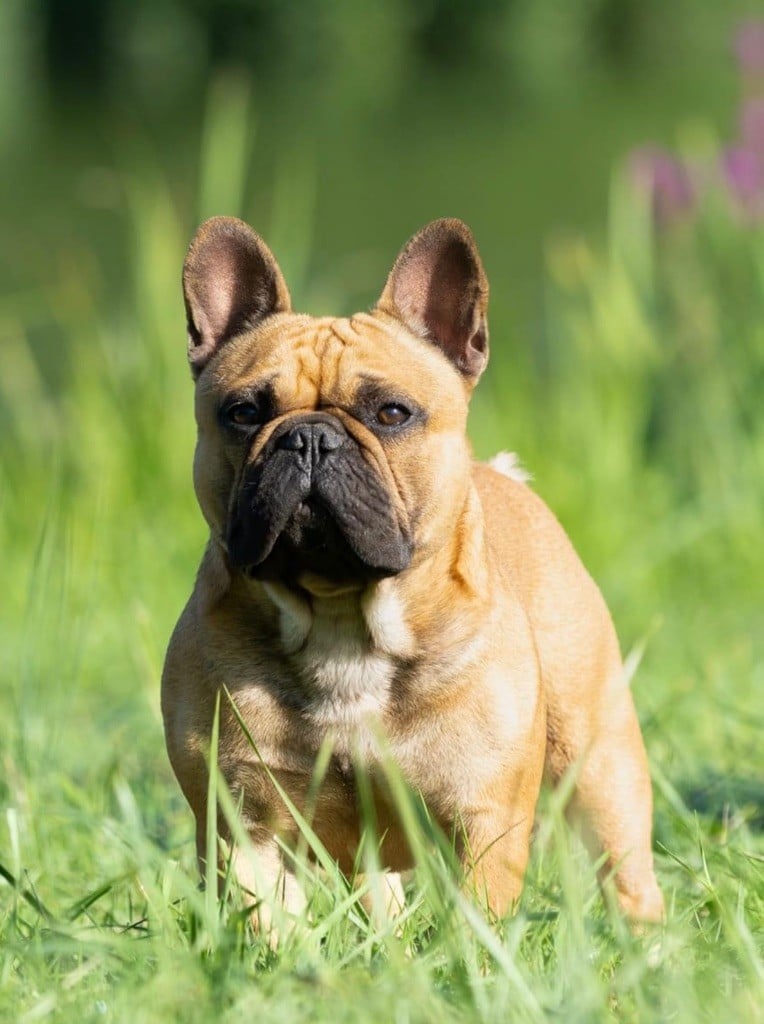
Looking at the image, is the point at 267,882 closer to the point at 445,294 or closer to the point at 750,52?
the point at 445,294

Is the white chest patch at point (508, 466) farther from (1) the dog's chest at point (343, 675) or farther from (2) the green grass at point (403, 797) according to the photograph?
(1) the dog's chest at point (343, 675)

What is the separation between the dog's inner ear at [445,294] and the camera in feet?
11.2

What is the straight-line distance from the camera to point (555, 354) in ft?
26.3

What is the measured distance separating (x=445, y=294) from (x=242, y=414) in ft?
1.84

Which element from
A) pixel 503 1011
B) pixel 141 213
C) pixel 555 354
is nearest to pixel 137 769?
pixel 503 1011

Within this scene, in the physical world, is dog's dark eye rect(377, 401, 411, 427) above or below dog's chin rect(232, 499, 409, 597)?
above

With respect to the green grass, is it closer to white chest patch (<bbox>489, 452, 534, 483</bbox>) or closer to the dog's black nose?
white chest patch (<bbox>489, 452, 534, 483</bbox>)

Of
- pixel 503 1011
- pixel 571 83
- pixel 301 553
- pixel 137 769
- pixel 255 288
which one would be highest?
pixel 571 83

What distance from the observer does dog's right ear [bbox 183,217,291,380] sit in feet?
11.3

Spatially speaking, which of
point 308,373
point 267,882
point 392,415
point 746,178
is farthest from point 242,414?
point 746,178

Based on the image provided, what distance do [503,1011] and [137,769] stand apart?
2322mm

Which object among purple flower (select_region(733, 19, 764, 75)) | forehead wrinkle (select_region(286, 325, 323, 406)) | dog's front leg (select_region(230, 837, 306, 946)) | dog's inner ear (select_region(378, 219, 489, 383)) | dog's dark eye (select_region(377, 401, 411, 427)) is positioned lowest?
dog's front leg (select_region(230, 837, 306, 946))

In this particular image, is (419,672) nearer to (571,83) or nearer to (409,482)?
(409,482)

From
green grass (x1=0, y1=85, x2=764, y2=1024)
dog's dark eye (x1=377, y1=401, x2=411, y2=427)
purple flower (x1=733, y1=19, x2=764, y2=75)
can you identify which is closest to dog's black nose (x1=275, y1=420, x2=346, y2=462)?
dog's dark eye (x1=377, y1=401, x2=411, y2=427)
